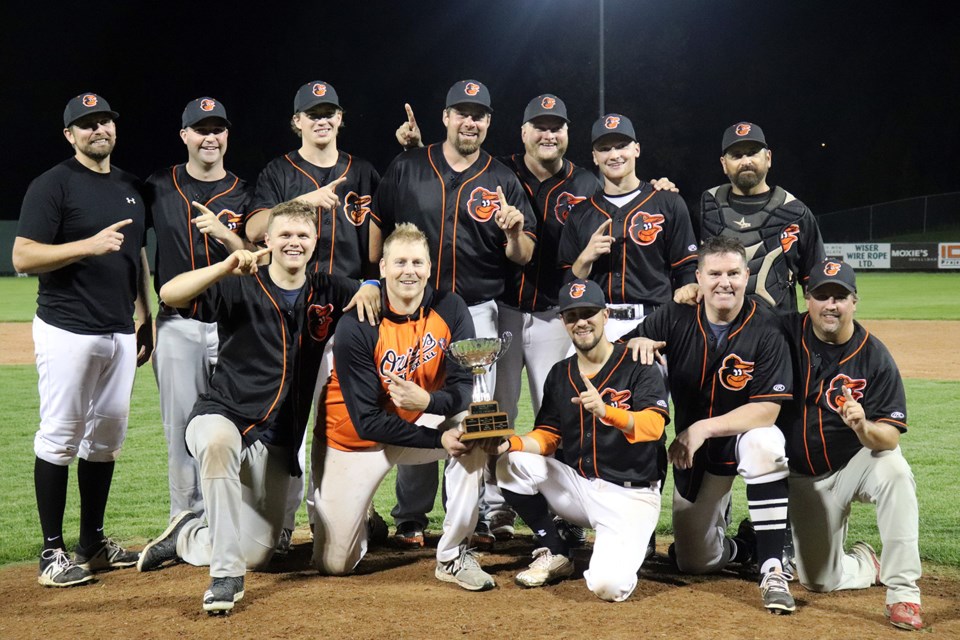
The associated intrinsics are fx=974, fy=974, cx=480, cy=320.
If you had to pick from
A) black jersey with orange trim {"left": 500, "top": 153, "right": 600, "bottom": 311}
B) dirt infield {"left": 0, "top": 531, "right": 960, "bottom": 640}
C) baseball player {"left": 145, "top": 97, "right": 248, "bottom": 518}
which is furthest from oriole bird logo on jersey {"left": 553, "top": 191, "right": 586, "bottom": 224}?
dirt infield {"left": 0, "top": 531, "right": 960, "bottom": 640}

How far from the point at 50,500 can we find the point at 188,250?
4.92ft

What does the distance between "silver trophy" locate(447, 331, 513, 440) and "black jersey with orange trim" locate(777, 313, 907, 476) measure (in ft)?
4.60

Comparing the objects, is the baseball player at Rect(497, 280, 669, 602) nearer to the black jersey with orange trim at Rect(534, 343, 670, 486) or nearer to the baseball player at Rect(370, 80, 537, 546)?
the black jersey with orange trim at Rect(534, 343, 670, 486)

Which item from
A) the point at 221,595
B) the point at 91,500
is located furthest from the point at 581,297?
the point at 91,500

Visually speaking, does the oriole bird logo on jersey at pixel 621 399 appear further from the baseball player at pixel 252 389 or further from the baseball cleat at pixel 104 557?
the baseball cleat at pixel 104 557

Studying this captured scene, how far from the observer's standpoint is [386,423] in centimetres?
477

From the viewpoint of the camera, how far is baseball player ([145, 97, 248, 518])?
211 inches

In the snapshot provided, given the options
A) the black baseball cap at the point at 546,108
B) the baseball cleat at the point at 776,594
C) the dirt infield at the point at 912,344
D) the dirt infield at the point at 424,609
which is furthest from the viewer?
the dirt infield at the point at 912,344

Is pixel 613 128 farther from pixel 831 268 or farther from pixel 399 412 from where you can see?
pixel 399 412

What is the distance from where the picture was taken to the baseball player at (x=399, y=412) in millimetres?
4758

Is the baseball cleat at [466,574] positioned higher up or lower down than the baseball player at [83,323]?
lower down

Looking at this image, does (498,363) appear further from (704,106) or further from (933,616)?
(704,106)

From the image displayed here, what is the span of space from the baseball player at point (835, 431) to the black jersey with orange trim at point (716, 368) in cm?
15

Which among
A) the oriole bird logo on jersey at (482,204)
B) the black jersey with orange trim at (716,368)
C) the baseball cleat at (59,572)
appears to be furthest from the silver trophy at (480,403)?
the baseball cleat at (59,572)
